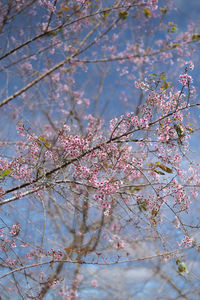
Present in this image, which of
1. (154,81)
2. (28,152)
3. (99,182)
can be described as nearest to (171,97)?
(154,81)

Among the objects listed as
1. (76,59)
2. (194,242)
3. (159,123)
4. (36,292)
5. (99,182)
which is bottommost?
(36,292)

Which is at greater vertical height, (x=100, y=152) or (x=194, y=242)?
(x=100, y=152)

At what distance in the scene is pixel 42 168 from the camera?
257 cm

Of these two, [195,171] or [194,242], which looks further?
[195,171]

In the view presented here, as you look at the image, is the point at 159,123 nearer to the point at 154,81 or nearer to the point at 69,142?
the point at 154,81

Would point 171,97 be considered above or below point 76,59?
below

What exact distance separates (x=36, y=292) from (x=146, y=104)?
6.70 feet

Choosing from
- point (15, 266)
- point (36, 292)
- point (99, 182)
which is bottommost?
point (36, 292)

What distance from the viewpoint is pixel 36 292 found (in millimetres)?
2523

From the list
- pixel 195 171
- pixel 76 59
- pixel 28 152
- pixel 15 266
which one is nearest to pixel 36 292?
pixel 15 266

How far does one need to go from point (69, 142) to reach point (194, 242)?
4.80ft

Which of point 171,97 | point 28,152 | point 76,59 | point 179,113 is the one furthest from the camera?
point 76,59

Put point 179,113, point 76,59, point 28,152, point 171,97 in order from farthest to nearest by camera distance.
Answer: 1. point 76,59
2. point 28,152
3. point 171,97
4. point 179,113

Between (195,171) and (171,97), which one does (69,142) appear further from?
(195,171)
